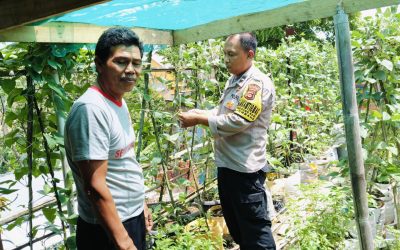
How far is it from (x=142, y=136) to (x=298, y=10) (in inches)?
61.4

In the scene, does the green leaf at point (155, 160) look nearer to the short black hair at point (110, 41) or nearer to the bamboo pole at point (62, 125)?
the bamboo pole at point (62, 125)

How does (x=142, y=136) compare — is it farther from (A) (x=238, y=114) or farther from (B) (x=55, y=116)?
(A) (x=238, y=114)

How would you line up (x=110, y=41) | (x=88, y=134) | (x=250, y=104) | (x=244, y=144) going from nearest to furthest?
1. (x=88, y=134)
2. (x=110, y=41)
3. (x=250, y=104)
4. (x=244, y=144)

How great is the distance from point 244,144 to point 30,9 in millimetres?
1321

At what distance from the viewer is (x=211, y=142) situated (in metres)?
3.41

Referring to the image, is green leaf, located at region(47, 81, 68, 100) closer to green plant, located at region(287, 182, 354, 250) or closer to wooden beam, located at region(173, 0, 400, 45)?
wooden beam, located at region(173, 0, 400, 45)

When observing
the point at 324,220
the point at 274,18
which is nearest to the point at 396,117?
the point at 324,220

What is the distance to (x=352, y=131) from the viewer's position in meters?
2.16

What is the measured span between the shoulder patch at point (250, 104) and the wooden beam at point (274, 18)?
486 mm

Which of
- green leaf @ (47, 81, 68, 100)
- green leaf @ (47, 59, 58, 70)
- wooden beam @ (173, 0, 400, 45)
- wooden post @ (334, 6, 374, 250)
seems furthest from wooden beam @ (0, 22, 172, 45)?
wooden post @ (334, 6, 374, 250)

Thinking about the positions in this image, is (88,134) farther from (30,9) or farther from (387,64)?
(387,64)

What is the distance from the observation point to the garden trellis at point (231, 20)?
6.35 feet

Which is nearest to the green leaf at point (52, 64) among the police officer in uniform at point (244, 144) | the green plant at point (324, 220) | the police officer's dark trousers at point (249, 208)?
the police officer in uniform at point (244, 144)

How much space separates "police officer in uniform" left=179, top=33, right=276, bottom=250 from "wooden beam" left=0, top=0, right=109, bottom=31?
3.33 feet
